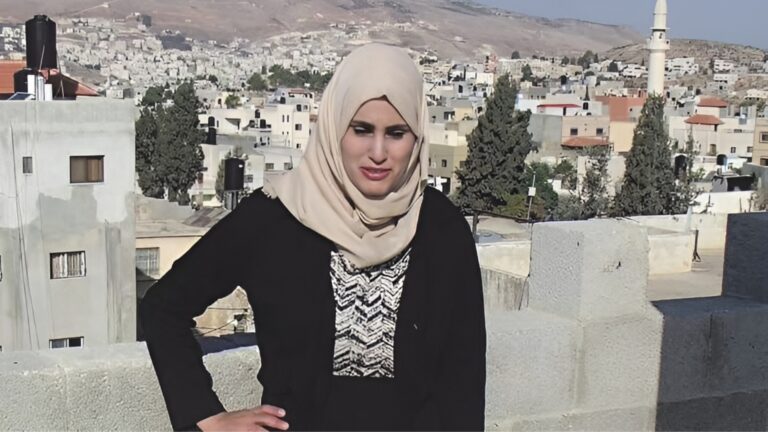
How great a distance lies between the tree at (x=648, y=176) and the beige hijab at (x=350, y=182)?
90.6 ft

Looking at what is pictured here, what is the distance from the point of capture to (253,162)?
4388 centimetres

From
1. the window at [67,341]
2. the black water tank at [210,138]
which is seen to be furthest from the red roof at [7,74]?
the black water tank at [210,138]

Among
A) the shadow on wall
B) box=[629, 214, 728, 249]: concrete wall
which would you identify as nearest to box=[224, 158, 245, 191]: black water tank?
box=[629, 214, 728, 249]: concrete wall

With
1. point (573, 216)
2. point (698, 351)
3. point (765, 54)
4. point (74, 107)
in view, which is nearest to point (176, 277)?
point (698, 351)

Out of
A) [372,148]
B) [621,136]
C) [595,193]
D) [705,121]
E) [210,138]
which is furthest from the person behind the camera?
[621,136]

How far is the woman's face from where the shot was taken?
2277 millimetres

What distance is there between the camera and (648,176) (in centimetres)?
3003

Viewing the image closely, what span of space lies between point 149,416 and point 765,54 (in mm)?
197445

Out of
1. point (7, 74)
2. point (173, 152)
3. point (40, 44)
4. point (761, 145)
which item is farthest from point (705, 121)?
point (40, 44)

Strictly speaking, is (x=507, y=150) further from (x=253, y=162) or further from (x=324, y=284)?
(x=324, y=284)

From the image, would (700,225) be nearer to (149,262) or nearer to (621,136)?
(149,262)

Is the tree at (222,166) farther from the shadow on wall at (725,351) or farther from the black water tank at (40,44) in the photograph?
the shadow on wall at (725,351)

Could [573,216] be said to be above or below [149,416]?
below

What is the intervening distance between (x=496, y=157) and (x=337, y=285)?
35.8m
